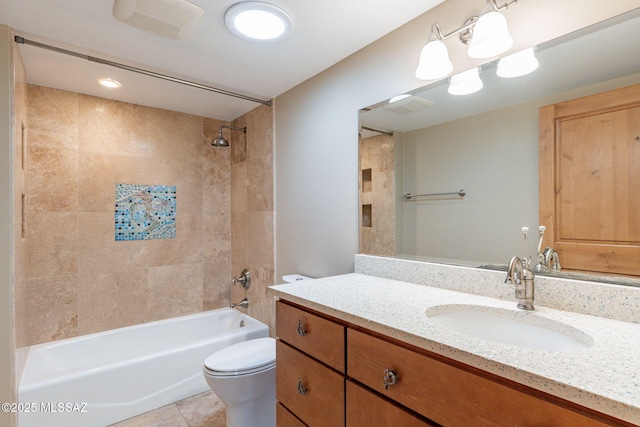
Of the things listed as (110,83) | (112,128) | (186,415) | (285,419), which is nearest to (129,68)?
(110,83)

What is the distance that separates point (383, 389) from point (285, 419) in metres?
0.64

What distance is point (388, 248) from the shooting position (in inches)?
65.4

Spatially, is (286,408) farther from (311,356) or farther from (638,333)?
(638,333)

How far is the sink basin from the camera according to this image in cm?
90

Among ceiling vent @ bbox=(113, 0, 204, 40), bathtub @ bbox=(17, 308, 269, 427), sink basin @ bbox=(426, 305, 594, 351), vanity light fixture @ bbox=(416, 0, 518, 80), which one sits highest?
ceiling vent @ bbox=(113, 0, 204, 40)

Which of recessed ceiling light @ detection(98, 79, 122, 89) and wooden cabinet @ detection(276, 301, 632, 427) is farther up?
recessed ceiling light @ detection(98, 79, 122, 89)

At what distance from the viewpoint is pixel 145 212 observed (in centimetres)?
275

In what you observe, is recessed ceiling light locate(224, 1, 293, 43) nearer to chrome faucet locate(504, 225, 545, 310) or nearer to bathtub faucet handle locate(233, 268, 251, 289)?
chrome faucet locate(504, 225, 545, 310)

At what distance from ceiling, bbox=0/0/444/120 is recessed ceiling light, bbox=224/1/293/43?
0.04 metres

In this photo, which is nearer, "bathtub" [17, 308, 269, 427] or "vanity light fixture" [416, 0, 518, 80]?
"vanity light fixture" [416, 0, 518, 80]

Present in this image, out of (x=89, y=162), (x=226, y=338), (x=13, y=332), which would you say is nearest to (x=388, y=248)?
(x=226, y=338)

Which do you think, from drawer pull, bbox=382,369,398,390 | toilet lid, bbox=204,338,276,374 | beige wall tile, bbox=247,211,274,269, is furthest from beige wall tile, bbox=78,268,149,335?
drawer pull, bbox=382,369,398,390

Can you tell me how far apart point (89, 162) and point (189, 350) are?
5.59 ft

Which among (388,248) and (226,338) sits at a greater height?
(388,248)
